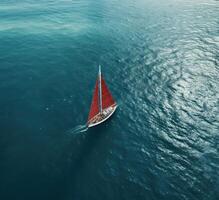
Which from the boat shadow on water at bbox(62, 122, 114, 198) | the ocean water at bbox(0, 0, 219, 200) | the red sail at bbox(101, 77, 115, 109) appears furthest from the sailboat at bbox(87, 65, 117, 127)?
the ocean water at bbox(0, 0, 219, 200)

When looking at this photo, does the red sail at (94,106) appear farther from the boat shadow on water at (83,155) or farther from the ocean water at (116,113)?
the ocean water at (116,113)

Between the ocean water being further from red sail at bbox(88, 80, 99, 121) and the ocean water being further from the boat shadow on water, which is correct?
red sail at bbox(88, 80, 99, 121)

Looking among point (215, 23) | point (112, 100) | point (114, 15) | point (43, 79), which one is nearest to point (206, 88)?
point (112, 100)

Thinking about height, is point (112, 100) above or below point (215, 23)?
below

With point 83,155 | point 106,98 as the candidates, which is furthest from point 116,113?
point 83,155

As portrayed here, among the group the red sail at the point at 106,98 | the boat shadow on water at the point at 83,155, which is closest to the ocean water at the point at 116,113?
the boat shadow on water at the point at 83,155

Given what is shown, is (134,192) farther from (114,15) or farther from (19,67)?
(114,15)

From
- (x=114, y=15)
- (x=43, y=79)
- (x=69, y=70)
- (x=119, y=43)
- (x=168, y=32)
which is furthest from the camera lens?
(x=114, y=15)
